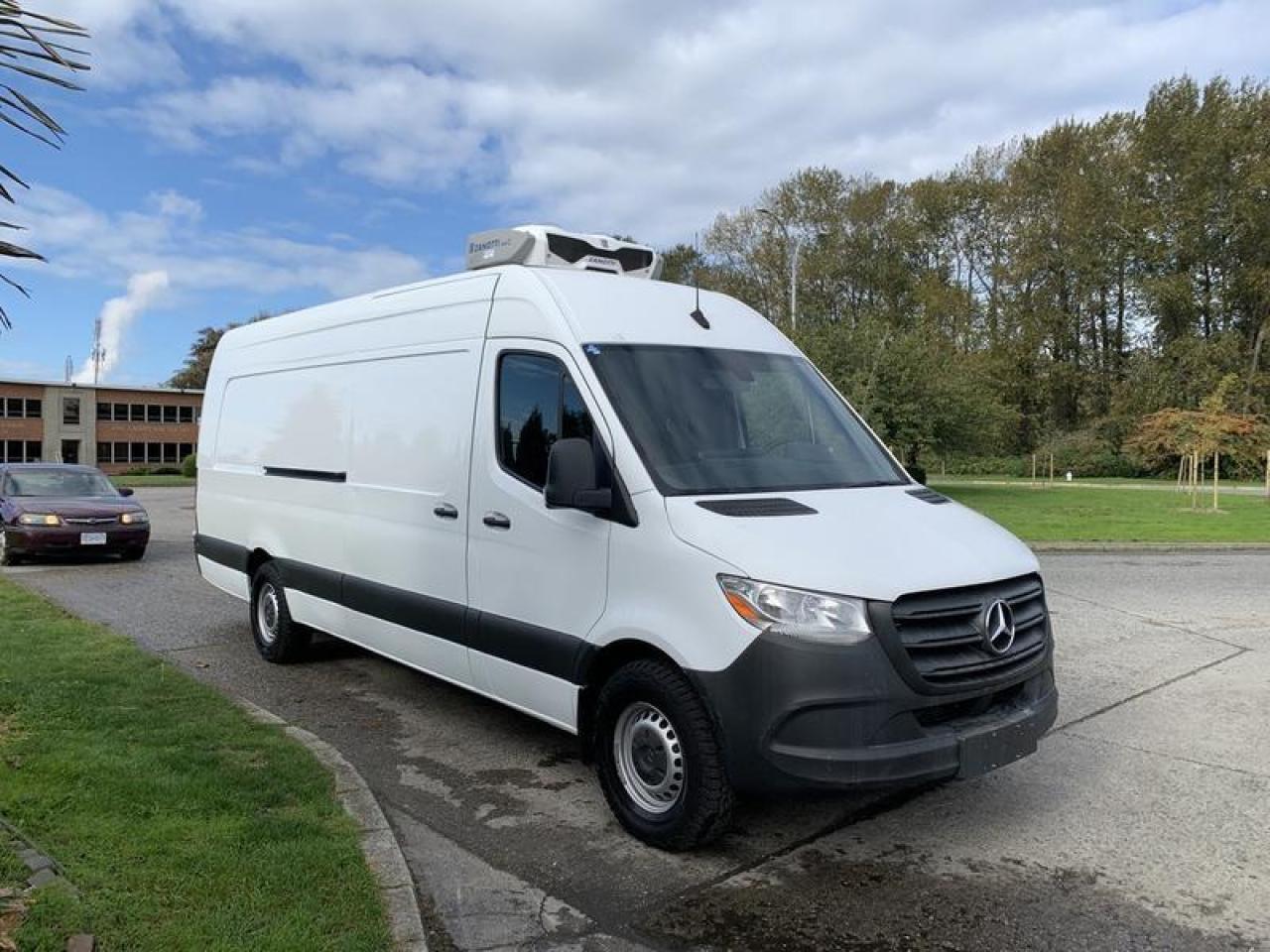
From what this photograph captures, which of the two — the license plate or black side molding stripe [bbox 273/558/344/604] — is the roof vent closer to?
black side molding stripe [bbox 273/558/344/604]

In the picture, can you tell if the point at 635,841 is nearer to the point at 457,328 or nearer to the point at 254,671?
the point at 457,328

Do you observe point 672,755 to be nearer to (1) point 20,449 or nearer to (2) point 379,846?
(2) point 379,846

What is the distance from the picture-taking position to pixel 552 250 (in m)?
5.78

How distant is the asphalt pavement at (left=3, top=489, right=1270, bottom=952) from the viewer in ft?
12.0

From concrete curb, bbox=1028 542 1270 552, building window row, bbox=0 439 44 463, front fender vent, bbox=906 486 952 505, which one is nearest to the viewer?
front fender vent, bbox=906 486 952 505

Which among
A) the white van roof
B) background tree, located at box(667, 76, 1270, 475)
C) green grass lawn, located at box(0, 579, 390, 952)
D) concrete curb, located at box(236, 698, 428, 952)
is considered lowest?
concrete curb, located at box(236, 698, 428, 952)

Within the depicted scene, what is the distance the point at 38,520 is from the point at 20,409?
182 feet

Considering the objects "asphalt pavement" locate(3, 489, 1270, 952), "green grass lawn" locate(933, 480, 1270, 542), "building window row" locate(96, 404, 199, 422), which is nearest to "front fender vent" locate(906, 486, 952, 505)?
"asphalt pavement" locate(3, 489, 1270, 952)

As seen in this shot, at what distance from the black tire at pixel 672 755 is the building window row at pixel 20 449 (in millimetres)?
66937

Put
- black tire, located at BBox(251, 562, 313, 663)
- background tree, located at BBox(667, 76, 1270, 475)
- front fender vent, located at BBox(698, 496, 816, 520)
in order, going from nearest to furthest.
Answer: front fender vent, located at BBox(698, 496, 816, 520), black tire, located at BBox(251, 562, 313, 663), background tree, located at BBox(667, 76, 1270, 475)

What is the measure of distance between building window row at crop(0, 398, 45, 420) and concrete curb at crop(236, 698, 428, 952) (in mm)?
65091

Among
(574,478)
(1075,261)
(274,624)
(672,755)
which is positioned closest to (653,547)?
(574,478)

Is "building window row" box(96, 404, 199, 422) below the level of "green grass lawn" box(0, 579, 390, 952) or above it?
above

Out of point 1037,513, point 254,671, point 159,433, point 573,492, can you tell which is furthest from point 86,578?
point 159,433
